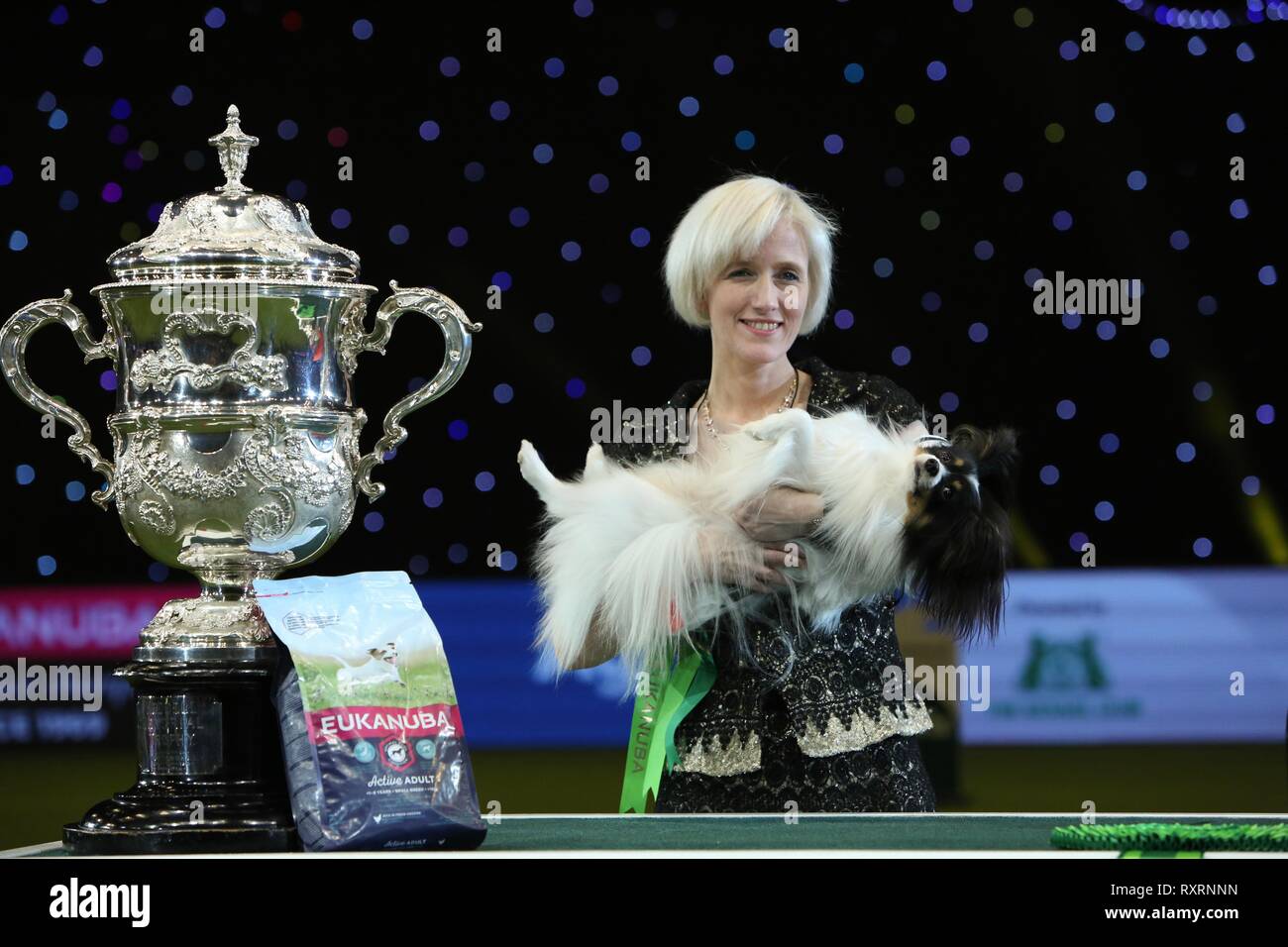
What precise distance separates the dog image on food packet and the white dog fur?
0.32 metres

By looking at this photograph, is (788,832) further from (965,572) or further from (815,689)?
(815,689)

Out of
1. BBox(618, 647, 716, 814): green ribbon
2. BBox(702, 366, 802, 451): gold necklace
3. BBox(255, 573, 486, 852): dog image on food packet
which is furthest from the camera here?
BBox(702, 366, 802, 451): gold necklace

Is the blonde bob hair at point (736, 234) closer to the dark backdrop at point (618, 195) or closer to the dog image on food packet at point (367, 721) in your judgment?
the dog image on food packet at point (367, 721)

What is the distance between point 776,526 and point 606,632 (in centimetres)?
23

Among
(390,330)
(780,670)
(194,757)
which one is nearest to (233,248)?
(390,330)

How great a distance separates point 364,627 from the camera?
4.28 ft

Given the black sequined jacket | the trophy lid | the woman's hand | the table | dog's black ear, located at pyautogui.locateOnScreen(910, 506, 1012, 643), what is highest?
the trophy lid

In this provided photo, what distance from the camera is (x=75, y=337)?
58.6 inches

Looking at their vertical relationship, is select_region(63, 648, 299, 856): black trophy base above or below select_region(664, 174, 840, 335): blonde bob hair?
below

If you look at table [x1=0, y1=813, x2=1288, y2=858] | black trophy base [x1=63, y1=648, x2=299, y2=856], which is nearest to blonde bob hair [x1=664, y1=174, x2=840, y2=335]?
table [x1=0, y1=813, x2=1288, y2=858]

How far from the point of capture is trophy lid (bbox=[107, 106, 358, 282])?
4.67 feet

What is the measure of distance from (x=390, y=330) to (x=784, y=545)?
0.43 metres

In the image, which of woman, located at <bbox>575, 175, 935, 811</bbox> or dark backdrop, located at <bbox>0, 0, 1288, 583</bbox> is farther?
dark backdrop, located at <bbox>0, 0, 1288, 583</bbox>

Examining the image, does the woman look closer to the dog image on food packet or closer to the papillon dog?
the papillon dog
